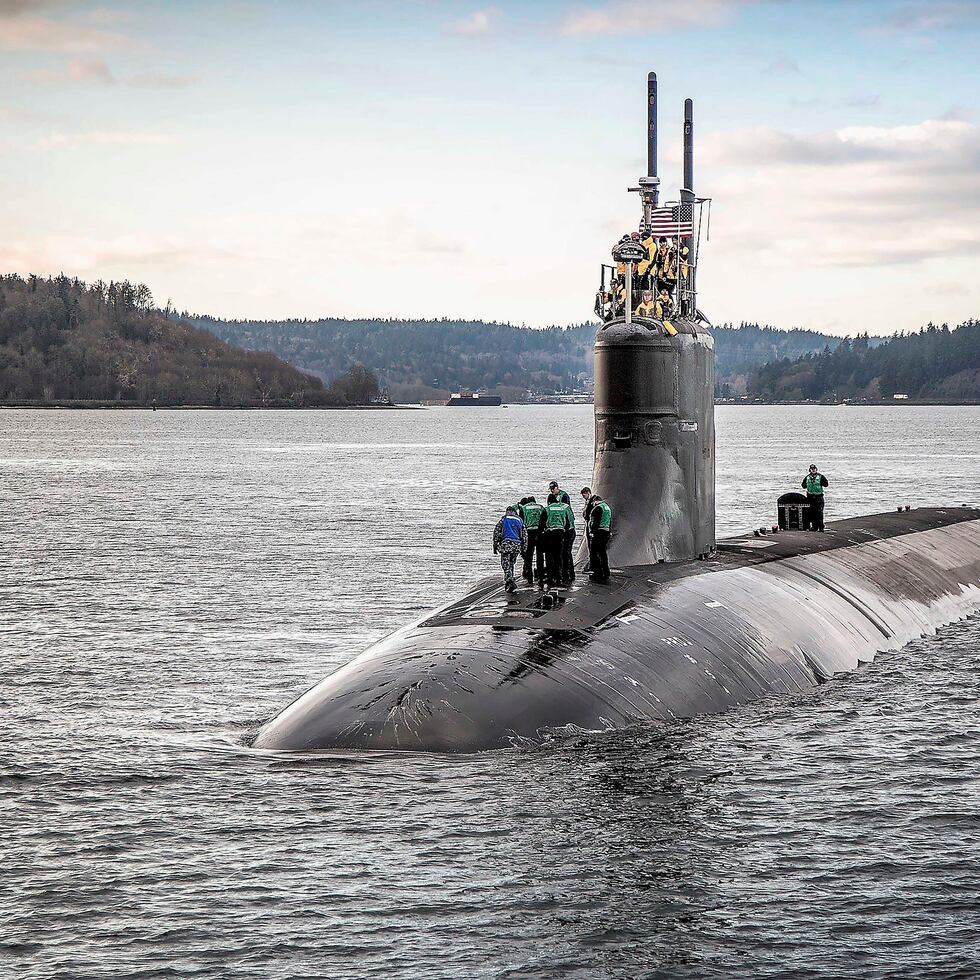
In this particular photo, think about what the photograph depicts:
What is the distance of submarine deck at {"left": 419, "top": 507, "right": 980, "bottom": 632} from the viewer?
19250mm

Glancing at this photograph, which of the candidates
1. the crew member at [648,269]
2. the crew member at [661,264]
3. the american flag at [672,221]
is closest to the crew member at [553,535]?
the crew member at [648,269]

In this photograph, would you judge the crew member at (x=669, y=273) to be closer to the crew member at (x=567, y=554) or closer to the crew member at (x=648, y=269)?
the crew member at (x=648, y=269)

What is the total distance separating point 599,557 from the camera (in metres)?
21.6

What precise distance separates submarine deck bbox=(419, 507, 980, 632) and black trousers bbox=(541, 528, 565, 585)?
1.18 ft

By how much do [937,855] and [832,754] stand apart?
3830 millimetres

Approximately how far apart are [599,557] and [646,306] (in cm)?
504

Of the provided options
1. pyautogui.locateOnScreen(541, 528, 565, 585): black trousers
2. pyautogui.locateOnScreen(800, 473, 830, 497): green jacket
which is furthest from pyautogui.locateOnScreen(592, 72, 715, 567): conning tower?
pyautogui.locateOnScreen(800, 473, 830, 497): green jacket

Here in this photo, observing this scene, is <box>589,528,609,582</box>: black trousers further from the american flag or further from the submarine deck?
the american flag

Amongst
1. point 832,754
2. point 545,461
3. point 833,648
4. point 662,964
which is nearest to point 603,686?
point 832,754

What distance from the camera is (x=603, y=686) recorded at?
17734 millimetres

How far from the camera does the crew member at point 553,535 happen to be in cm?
2114

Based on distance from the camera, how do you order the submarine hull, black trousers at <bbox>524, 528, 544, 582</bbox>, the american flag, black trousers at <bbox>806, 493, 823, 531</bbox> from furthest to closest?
black trousers at <bbox>806, 493, 823, 531</bbox>, the american flag, black trousers at <bbox>524, 528, 544, 582</bbox>, the submarine hull

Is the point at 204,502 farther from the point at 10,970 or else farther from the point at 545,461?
the point at 10,970

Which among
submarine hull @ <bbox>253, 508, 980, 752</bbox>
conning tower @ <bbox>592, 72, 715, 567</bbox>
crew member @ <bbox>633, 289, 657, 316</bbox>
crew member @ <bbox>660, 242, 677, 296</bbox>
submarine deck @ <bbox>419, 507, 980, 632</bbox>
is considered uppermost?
crew member @ <bbox>660, 242, 677, 296</bbox>
